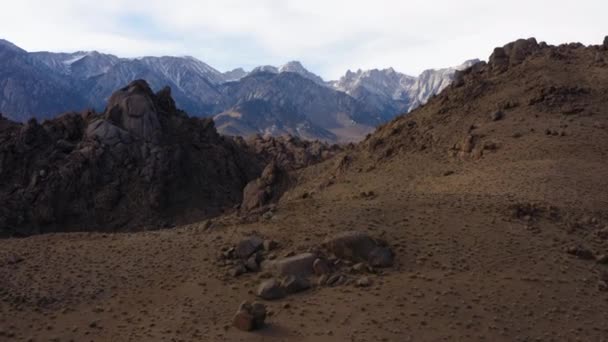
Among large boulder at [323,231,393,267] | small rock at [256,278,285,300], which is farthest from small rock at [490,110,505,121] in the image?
small rock at [256,278,285,300]

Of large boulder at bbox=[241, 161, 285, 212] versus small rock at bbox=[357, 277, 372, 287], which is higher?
large boulder at bbox=[241, 161, 285, 212]

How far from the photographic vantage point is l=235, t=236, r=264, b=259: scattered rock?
17.2 metres

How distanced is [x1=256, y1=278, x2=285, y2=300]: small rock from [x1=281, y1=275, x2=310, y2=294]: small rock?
0.13m

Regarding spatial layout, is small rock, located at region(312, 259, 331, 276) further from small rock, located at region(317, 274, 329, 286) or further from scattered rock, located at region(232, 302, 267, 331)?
scattered rock, located at region(232, 302, 267, 331)

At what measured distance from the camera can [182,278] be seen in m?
16.7

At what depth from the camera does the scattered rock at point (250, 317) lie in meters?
13.9

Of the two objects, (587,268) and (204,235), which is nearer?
(587,268)

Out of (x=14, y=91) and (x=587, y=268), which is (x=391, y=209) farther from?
(x=14, y=91)

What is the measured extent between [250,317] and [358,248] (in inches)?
165

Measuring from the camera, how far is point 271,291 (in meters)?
15.4

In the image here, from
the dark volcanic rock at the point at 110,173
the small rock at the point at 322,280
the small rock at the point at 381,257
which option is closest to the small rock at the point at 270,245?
the small rock at the point at 322,280

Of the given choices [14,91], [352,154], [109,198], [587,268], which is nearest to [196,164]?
[109,198]

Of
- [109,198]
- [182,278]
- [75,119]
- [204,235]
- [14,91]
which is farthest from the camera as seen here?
[14,91]

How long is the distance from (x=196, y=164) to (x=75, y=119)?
341 inches
